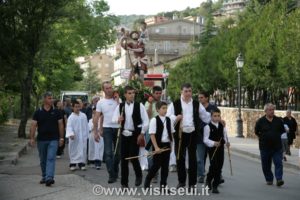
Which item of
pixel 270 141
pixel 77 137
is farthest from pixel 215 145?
Result: pixel 77 137

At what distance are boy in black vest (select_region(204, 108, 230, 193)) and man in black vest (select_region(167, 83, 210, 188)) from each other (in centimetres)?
40

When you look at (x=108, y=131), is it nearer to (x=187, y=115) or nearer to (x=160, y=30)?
(x=187, y=115)

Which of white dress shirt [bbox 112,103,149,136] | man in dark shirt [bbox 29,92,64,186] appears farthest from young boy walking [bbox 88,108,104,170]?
white dress shirt [bbox 112,103,149,136]

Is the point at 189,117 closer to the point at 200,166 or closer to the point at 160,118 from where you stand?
the point at 160,118

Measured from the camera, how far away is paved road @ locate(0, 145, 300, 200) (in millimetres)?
10445

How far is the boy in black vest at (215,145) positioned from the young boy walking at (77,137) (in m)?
4.16

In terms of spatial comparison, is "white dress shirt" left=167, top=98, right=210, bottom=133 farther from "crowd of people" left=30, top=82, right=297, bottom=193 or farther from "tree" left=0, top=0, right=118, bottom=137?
"tree" left=0, top=0, right=118, bottom=137

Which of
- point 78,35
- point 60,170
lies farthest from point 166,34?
point 60,170

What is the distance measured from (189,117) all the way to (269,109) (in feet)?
8.14

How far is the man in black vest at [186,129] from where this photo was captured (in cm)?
1047

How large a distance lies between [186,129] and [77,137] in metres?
4.61

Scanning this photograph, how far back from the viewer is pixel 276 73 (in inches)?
1196

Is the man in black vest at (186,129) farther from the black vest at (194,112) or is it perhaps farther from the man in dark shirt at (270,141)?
the man in dark shirt at (270,141)

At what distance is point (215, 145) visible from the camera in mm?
10789
